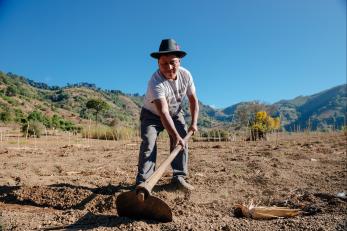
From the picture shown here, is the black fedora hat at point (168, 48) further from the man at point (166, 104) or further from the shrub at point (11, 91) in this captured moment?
the shrub at point (11, 91)

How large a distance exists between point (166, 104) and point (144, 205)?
40.7 inches

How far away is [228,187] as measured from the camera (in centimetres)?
382

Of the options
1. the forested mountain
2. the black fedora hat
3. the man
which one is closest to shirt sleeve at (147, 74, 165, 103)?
the man

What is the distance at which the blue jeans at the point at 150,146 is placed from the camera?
3.28 metres

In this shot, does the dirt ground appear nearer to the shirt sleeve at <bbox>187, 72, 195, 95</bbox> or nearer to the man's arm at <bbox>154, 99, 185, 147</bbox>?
the man's arm at <bbox>154, 99, 185, 147</bbox>

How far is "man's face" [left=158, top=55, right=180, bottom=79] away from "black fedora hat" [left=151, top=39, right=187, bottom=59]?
0.04 meters

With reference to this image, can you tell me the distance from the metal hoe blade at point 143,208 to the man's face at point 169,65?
1266 millimetres

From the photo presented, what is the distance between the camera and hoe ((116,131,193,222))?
2396mm

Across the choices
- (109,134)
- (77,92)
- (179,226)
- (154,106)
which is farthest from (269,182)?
(77,92)

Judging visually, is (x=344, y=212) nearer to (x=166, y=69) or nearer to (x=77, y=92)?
(x=166, y=69)

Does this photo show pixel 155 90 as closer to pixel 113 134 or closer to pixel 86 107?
pixel 113 134

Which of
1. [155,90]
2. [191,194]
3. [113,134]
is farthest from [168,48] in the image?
[113,134]

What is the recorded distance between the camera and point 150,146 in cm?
335

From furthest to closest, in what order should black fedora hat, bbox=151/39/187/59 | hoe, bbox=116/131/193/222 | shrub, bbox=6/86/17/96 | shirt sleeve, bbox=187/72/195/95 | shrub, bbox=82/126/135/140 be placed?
shrub, bbox=6/86/17/96
shrub, bbox=82/126/135/140
shirt sleeve, bbox=187/72/195/95
black fedora hat, bbox=151/39/187/59
hoe, bbox=116/131/193/222
